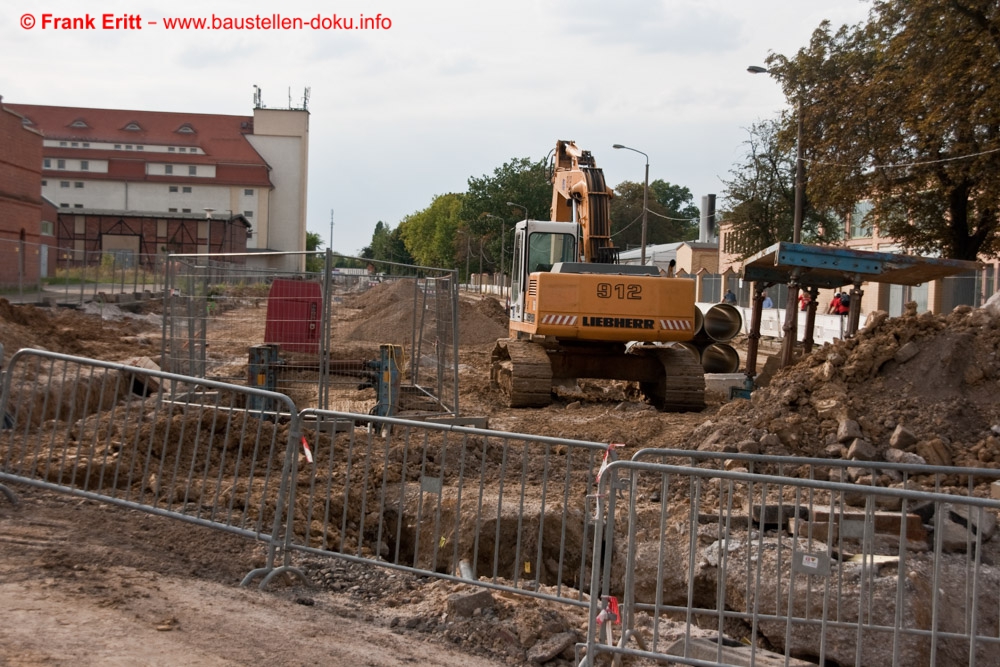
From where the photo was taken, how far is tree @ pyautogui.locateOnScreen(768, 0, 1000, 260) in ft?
78.8

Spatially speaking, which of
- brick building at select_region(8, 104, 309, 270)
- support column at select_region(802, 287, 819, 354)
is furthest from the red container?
brick building at select_region(8, 104, 309, 270)

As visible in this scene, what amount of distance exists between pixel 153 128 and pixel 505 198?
3461cm

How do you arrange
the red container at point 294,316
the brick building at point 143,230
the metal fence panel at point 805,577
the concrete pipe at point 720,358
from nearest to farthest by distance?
the metal fence panel at point 805,577
the red container at point 294,316
the concrete pipe at point 720,358
the brick building at point 143,230

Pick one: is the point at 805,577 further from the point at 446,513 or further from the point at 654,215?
the point at 654,215

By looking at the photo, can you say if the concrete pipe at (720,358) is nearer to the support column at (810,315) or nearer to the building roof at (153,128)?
the support column at (810,315)

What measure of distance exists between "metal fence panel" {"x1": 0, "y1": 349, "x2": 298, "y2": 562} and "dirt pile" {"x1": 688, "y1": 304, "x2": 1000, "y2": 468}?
16.5 ft

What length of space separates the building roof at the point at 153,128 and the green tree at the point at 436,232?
23.1 metres

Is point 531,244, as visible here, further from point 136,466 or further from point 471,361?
point 136,466

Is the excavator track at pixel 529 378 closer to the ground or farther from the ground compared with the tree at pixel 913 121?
closer to the ground

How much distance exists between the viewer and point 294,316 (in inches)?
422

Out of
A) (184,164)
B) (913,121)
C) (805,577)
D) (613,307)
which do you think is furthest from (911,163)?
(184,164)

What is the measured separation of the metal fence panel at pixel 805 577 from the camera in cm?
466

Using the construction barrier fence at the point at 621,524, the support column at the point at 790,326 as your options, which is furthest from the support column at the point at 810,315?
the construction barrier fence at the point at 621,524

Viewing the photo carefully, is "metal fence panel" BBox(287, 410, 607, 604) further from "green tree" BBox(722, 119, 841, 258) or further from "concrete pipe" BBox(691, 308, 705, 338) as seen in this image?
"green tree" BBox(722, 119, 841, 258)
